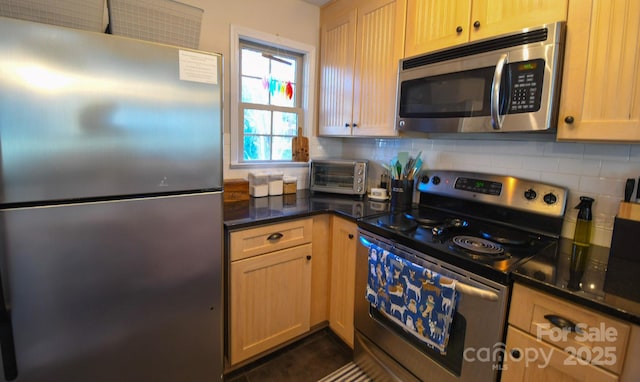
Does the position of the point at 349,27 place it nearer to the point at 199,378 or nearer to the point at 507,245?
the point at 507,245

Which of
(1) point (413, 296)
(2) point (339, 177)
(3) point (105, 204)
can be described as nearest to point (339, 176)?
(2) point (339, 177)

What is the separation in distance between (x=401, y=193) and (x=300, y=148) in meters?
0.95

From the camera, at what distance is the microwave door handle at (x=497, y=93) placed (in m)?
1.35

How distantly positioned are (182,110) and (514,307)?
151cm

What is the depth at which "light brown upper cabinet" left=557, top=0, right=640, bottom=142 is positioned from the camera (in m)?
1.08

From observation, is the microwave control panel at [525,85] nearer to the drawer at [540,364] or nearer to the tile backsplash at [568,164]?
the tile backsplash at [568,164]

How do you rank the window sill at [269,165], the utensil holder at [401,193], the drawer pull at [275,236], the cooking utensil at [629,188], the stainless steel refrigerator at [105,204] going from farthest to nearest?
the window sill at [269,165]
the utensil holder at [401,193]
the drawer pull at [275,236]
the cooking utensil at [629,188]
the stainless steel refrigerator at [105,204]

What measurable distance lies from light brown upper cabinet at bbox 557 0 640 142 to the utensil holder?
3.02ft

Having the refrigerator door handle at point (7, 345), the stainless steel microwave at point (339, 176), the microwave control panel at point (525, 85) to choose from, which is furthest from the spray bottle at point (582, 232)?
the refrigerator door handle at point (7, 345)

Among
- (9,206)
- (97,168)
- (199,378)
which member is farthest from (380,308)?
(9,206)

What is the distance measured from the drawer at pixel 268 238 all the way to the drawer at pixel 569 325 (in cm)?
114

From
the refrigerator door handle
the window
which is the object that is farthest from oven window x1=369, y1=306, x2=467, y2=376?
the window

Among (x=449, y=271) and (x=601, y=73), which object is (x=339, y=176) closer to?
(x=449, y=271)

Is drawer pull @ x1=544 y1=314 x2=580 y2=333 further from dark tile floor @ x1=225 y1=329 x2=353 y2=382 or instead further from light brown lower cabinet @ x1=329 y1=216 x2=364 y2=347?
dark tile floor @ x1=225 y1=329 x2=353 y2=382
